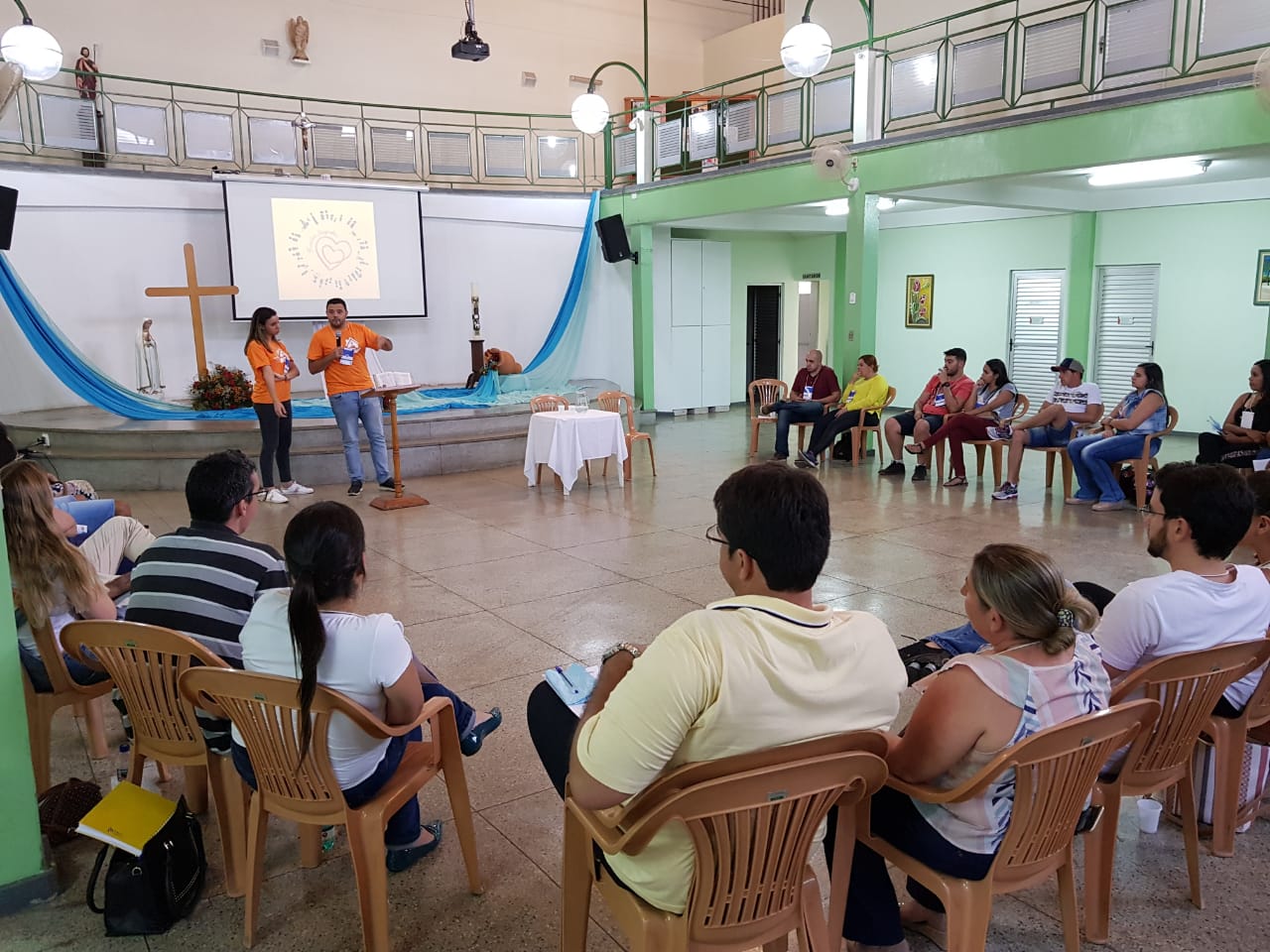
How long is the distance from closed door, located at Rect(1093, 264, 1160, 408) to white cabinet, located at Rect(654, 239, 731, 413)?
15.1 ft

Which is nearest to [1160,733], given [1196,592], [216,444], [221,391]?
[1196,592]

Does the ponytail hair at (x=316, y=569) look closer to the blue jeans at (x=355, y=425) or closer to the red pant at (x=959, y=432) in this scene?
the blue jeans at (x=355, y=425)

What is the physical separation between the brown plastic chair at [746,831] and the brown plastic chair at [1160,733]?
73cm

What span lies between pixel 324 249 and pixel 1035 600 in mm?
9837

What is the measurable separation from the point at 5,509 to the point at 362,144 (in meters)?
9.56

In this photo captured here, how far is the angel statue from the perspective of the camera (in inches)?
441

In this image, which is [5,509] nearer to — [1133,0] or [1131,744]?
[1131,744]

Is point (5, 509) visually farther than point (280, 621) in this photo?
Yes

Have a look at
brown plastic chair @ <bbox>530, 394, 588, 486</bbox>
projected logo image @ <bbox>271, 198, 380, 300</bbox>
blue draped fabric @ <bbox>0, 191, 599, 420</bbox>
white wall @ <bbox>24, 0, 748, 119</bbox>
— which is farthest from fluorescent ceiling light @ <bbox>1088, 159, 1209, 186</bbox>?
white wall @ <bbox>24, 0, 748, 119</bbox>

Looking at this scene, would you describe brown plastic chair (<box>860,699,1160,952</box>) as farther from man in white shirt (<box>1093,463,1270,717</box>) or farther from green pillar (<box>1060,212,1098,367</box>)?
green pillar (<box>1060,212,1098,367</box>)

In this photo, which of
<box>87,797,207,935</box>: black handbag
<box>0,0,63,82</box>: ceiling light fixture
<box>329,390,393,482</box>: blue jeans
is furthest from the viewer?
<box>329,390,393,482</box>: blue jeans

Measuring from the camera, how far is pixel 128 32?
10.2 meters

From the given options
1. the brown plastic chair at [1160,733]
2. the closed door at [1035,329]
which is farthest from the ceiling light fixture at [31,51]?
the closed door at [1035,329]

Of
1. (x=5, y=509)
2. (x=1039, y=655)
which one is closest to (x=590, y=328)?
(x=5, y=509)
